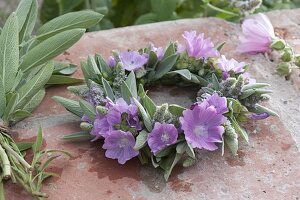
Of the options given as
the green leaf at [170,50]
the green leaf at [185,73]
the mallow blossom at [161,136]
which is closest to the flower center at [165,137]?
the mallow blossom at [161,136]

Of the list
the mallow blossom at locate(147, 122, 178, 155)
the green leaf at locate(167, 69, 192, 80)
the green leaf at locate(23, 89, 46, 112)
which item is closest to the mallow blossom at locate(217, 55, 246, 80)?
the green leaf at locate(167, 69, 192, 80)

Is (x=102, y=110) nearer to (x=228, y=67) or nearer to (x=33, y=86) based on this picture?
(x=33, y=86)

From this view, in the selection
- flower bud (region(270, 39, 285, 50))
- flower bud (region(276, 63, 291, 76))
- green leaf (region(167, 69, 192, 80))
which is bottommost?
flower bud (region(276, 63, 291, 76))

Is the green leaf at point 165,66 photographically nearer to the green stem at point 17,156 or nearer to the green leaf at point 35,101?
the green leaf at point 35,101

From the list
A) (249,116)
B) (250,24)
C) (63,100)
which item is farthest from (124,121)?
(250,24)

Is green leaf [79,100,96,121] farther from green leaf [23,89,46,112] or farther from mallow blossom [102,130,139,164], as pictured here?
green leaf [23,89,46,112]

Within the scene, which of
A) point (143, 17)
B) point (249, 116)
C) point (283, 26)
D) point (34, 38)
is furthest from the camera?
point (143, 17)

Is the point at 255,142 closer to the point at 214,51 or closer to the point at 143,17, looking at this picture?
the point at 214,51
